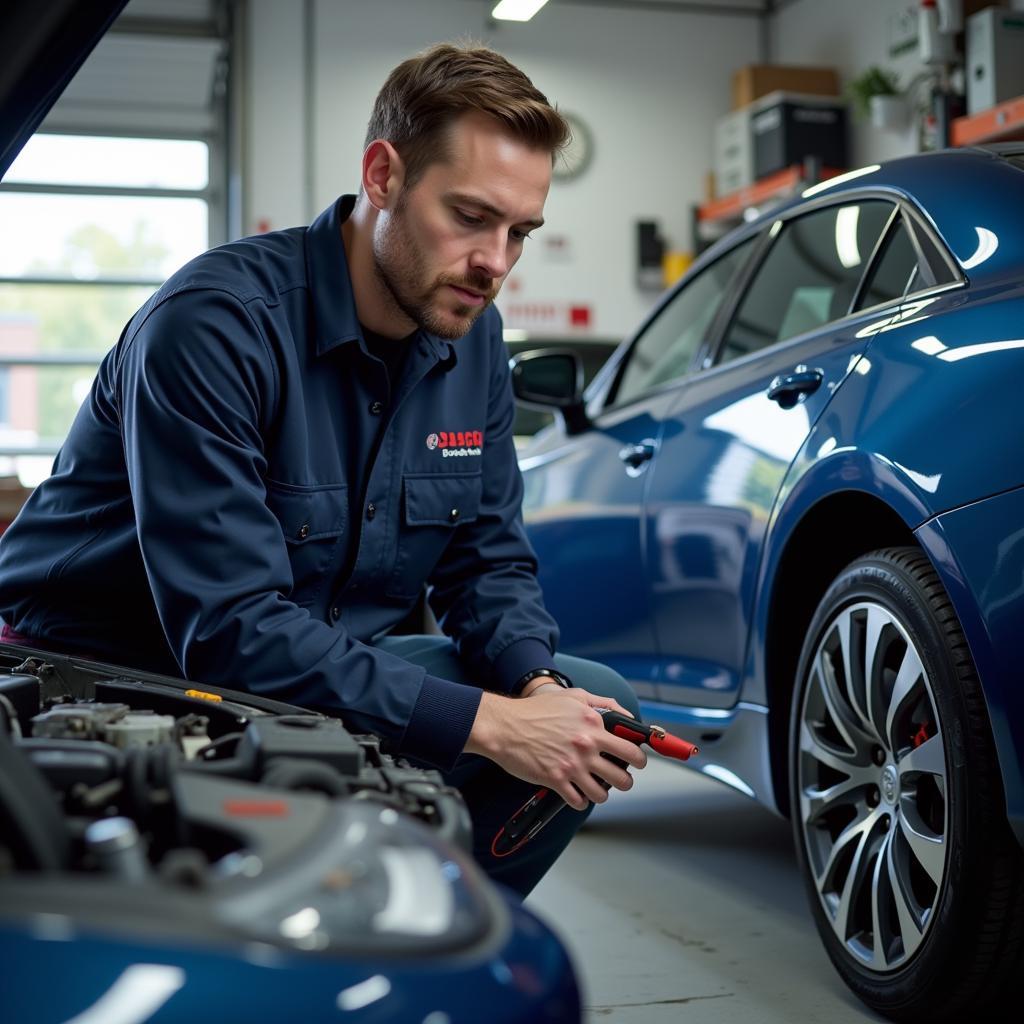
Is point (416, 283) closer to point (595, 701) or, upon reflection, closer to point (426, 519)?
point (426, 519)

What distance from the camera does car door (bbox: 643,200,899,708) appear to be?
2072 mm

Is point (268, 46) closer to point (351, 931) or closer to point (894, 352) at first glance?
point (894, 352)

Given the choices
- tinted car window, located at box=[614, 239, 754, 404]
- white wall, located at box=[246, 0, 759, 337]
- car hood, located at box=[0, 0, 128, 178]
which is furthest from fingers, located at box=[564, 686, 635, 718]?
white wall, located at box=[246, 0, 759, 337]

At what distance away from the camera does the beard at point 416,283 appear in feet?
5.38

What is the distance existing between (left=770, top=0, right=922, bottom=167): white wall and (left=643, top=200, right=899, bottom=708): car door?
5.31 metres

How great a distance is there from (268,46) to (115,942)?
8.49m

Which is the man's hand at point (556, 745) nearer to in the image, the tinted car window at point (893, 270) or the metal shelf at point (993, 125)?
the tinted car window at point (893, 270)

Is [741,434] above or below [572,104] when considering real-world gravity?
below

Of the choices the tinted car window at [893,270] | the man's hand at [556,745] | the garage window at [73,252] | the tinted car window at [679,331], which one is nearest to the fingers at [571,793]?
the man's hand at [556,745]

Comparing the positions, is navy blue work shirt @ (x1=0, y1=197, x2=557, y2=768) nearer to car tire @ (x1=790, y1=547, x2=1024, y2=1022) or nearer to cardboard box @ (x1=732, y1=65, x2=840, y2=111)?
car tire @ (x1=790, y1=547, x2=1024, y2=1022)

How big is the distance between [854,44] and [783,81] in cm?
46

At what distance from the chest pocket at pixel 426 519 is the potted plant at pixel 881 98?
623cm

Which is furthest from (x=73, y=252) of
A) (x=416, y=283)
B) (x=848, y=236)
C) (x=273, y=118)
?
(x=416, y=283)

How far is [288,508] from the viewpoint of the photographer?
162cm
